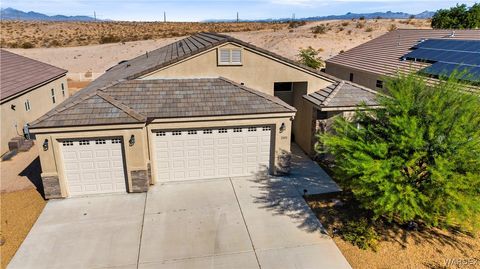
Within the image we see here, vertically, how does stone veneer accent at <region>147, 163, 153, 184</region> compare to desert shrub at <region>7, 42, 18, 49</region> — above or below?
below

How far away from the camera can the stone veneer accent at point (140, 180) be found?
13.6 meters

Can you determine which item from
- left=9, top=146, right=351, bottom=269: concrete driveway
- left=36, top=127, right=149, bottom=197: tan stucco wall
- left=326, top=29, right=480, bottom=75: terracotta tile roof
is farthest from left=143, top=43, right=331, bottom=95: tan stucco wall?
left=326, top=29, right=480, bottom=75: terracotta tile roof

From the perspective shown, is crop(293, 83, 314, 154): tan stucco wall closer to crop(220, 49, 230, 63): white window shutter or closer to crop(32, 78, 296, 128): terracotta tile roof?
crop(32, 78, 296, 128): terracotta tile roof

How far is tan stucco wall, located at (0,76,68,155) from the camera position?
60.6ft

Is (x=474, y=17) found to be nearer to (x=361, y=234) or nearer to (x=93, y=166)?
(x=361, y=234)

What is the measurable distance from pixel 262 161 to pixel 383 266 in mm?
6844

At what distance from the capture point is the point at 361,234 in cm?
1099

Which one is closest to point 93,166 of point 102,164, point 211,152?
point 102,164

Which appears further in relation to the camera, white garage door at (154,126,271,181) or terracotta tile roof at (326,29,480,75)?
terracotta tile roof at (326,29,480,75)

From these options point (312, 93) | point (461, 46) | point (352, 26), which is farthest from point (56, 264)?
point (352, 26)

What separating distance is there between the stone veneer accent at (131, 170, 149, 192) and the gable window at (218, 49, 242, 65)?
619 centimetres

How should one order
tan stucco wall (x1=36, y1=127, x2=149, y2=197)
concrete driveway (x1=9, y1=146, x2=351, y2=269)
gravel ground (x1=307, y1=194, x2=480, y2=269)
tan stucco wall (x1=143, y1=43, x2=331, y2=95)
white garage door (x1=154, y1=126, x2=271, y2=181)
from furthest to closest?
1. tan stucco wall (x1=143, y1=43, x2=331, y2=95)
2. white garage door (x1=154, y1=126, x2=271, y2=181)
3. tan stucco wall (x1=36, y1=127, x2=149, y2=197)
4. concrete driveway (x1=9, y1=146, x2=351, y2=269)
5. gravel ground (x1=307, y1=194, x2=480, y2=269)

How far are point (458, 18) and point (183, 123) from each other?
44.4 meters

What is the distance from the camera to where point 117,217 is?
478 inches
